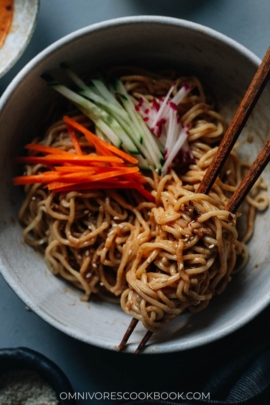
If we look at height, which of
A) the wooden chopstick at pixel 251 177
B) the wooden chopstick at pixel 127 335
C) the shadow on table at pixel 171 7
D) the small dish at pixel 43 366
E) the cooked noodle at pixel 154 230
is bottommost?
the small dish at pixel 43 366

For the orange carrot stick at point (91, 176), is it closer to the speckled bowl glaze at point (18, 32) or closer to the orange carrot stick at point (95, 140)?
the orange carrot stick at point (95, 140)

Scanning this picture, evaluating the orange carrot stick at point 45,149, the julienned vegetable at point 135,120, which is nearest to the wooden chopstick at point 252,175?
the julienned vegetable at point 135,120

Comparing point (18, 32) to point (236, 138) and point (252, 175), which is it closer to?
point (236, 138)

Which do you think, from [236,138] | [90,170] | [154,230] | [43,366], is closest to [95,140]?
[90,170]

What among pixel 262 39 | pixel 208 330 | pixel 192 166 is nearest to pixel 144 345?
pixel 208 330

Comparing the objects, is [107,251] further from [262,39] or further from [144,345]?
[262,39]

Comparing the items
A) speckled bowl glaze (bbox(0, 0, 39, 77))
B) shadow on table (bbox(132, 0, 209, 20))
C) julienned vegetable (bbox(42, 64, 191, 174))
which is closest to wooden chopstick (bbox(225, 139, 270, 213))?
julienned vegetable (bbox(42, 64, 191, 174))
